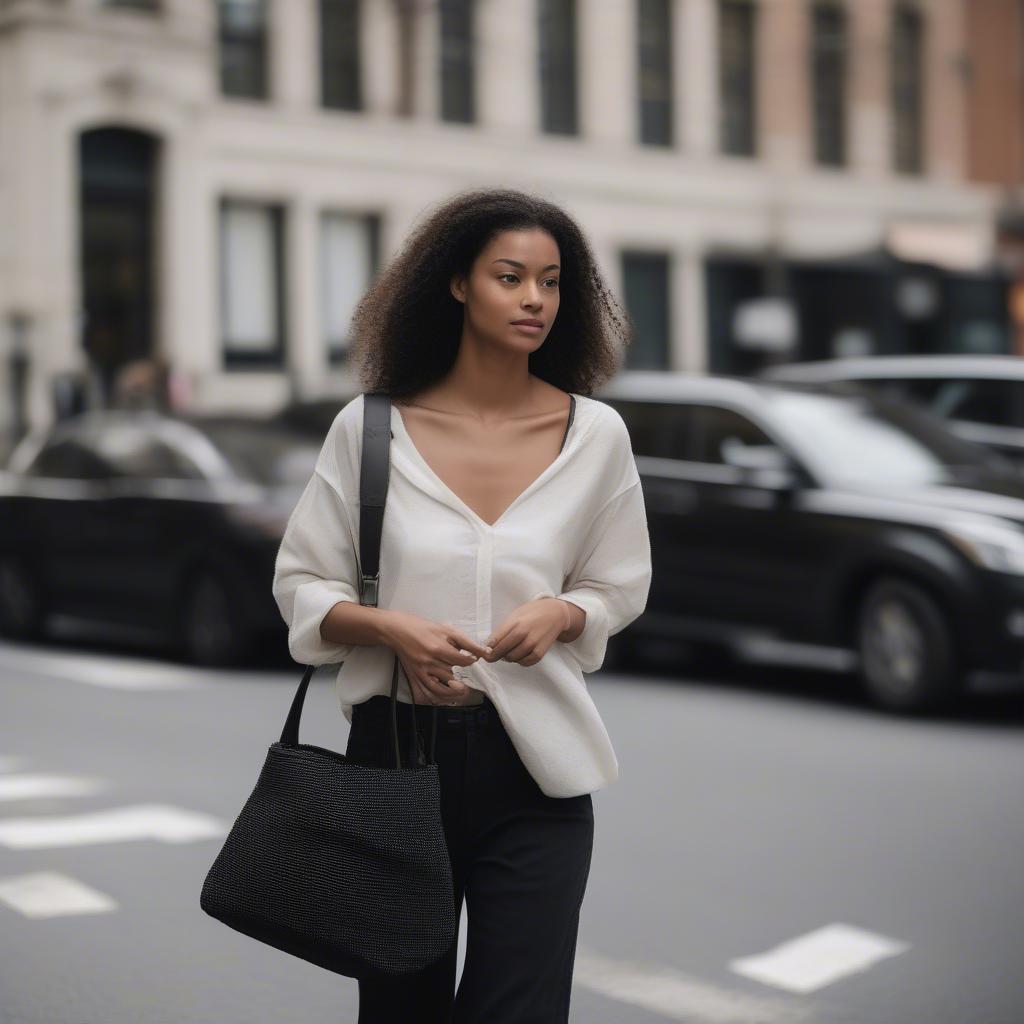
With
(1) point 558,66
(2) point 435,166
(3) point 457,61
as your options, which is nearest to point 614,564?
(2) point 435,166

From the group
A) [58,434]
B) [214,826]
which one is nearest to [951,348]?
[58,434]

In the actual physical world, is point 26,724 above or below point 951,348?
below

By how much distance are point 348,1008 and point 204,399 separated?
1036 inches

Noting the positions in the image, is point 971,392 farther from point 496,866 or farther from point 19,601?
point 496,866

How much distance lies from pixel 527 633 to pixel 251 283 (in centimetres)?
2951

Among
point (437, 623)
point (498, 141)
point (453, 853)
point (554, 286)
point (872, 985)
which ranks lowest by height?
point (872, 985)

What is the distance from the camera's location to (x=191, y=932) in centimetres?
585

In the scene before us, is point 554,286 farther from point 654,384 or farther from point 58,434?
point 58,434

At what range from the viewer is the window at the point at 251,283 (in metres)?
31.8

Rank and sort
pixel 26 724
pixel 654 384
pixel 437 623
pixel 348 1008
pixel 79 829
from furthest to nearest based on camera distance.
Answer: pixel 654 384 → pixel 26 724 → pixel 79 829 → pixel 348 1008 → pixel 437 623

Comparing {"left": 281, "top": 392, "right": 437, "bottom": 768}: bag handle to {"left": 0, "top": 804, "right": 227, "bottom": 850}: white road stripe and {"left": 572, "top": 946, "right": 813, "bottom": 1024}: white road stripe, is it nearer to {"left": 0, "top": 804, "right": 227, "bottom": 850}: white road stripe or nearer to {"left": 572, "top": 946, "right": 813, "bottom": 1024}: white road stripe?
{"left": 572, "top": 946, "right": 813, "bottom": 1024}: white road stripe

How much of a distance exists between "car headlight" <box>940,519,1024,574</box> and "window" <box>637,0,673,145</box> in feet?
93.3

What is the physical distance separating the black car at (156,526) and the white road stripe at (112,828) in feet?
13.4

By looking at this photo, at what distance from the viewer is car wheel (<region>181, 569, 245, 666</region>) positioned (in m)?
12.1
